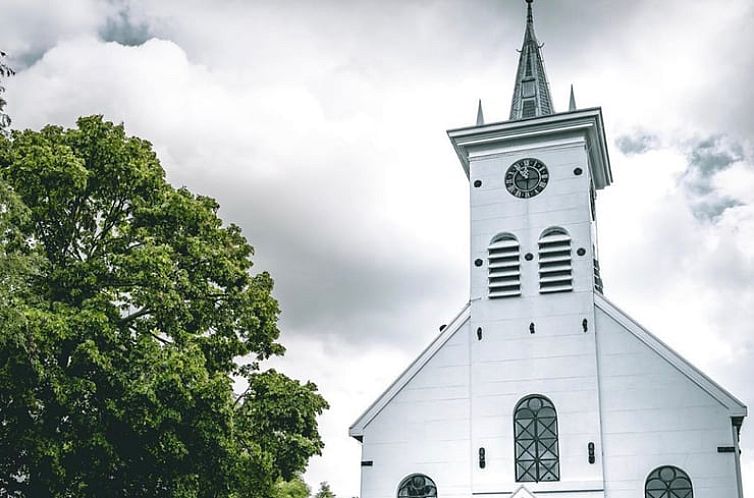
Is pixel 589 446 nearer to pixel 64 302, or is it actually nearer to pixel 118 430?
pixel 118 430

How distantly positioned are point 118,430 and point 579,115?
15592mm

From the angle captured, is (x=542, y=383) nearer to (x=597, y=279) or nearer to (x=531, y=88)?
(x=597, y=279)

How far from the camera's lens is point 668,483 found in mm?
21594

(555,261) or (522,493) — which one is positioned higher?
(555,261)

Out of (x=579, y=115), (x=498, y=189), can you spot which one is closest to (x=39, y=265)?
(x=498, y=189)

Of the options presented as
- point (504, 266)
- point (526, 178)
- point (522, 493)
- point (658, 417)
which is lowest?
point (522, 493)

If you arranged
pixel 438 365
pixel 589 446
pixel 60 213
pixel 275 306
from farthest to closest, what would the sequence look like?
1. pixel 438 365
2. pixel 589 446
3. pixel 275 306
4. pixel 60 213

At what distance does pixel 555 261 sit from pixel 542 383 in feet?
11.5

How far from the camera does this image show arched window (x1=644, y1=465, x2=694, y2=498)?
843 inches

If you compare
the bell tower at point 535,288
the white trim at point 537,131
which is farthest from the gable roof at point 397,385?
the white trim at point 537,131

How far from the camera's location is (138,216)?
19.0 meters

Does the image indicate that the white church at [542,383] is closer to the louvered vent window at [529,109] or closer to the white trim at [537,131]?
the white trim at [537,131]

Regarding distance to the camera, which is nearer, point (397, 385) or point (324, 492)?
point (397, 385)

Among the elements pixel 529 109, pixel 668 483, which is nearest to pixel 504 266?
pixel 529 109
